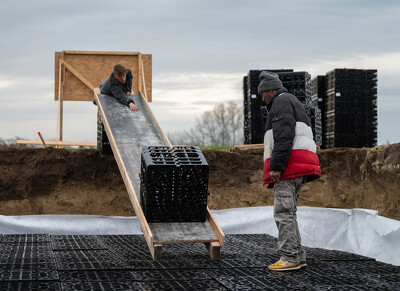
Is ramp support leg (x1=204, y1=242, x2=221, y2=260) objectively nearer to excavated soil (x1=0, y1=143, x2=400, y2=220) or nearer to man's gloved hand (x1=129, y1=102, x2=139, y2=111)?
excavated soil (x1=0, y1=143, x2=400, y2=220)

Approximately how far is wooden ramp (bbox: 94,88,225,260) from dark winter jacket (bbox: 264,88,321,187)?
158 cm

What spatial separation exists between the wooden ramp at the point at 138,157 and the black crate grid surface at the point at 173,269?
1.06 feet

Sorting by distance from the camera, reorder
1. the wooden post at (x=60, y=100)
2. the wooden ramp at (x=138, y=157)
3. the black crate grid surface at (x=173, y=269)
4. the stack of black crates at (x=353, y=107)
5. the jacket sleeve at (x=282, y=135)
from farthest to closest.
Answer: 1. the stack of black crates at (x=353, y=107)
2. the wooden post at (x=60, y=100)
3. the wooden ramp at (x=138, y=157)
4. the jacket sleeve at (x=282, y=135)
5. the black crate grid surface at (x=173, y=269)

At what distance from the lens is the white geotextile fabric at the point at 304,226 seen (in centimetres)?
847

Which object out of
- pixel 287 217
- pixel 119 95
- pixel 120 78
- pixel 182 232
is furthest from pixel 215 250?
pixel 120 78

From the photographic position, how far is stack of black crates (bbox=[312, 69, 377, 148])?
642 inches

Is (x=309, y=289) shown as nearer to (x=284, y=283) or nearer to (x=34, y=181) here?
(x=284, y=283)

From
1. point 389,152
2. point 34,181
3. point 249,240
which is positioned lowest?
point 249,240

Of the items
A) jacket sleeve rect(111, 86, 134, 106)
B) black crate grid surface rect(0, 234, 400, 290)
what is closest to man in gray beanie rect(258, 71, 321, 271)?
black crate grid surface rect(0, 234, 400, 290)

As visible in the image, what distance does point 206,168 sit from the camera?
7.58 meters

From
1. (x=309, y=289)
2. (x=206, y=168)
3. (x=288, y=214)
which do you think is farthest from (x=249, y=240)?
(x=309, y=289)

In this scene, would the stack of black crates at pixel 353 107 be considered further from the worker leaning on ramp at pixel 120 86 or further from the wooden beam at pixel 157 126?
the worker leaning on ramp at pixel 120 86

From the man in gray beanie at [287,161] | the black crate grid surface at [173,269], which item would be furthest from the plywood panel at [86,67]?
the man in gray beanie at [287,161]

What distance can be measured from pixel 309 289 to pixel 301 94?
7358mm
